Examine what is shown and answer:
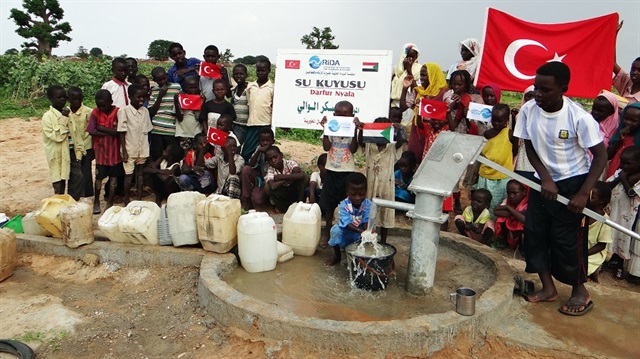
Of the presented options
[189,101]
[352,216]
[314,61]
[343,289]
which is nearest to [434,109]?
Result: [352,216]

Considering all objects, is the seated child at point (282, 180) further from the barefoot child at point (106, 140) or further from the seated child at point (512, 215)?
the seated child at point (512, 215)

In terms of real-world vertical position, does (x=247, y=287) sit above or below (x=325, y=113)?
below

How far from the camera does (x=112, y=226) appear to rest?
451 cm

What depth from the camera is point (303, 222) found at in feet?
14.4

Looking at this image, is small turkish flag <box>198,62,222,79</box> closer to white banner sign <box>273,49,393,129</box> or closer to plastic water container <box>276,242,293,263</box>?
white banner sign <box>273,49,393,129</box>

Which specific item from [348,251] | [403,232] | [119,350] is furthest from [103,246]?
[403,232]

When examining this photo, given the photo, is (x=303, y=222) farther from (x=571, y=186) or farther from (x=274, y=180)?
(x=571, y=186)

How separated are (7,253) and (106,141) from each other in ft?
6.26

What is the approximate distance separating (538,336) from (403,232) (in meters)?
2.04

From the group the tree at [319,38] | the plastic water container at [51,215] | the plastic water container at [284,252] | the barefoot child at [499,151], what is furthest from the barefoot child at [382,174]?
the tree at [319,38]

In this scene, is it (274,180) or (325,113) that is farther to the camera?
(325,113)

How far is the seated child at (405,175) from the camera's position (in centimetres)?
582

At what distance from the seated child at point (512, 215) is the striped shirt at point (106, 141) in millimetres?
4524

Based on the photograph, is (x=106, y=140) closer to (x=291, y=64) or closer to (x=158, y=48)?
(x=291, y=64)
